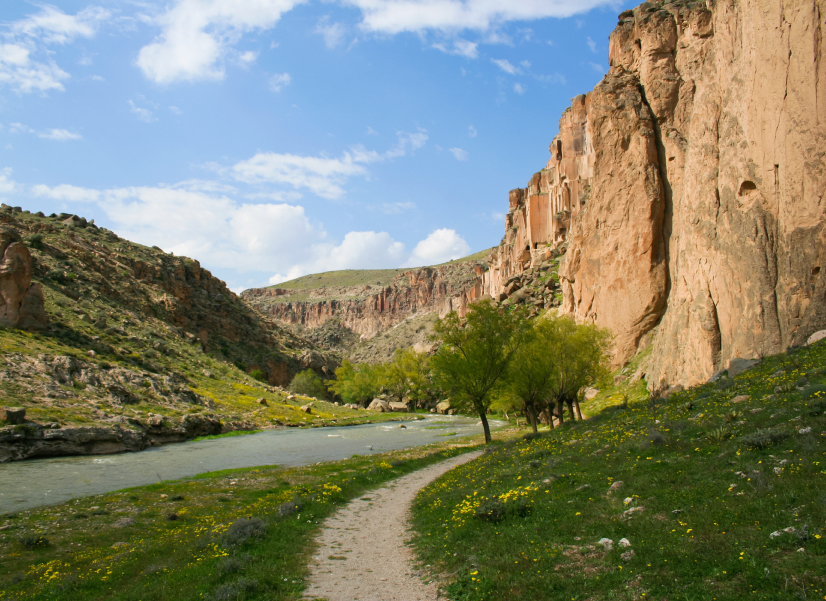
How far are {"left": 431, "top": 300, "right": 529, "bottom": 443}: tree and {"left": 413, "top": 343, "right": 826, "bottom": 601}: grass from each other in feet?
51.4

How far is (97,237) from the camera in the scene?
287 ft

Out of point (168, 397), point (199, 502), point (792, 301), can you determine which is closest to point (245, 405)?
point (168, 397)

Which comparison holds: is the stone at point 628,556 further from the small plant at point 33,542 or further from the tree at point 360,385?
the tree at point 360,385

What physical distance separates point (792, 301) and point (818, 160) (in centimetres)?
645

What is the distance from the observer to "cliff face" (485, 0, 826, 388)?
21016 mm

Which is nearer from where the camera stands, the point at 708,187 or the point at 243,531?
the point at 243,531

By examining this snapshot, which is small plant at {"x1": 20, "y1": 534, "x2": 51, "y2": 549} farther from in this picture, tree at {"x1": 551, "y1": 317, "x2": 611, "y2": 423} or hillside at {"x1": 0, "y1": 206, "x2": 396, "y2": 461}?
tree at {"x1": 551, "y1": 317, "x2": 611, "y2": 423}

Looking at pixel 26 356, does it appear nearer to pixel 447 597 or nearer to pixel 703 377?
pixel 447 597

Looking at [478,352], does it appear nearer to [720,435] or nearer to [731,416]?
[731,416]

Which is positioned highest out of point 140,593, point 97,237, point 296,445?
point 97,237

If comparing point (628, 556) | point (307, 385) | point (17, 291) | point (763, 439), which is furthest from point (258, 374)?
point (628, 556)

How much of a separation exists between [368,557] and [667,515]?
6.51 meters

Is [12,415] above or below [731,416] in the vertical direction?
below

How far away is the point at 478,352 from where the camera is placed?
31.0 meters
